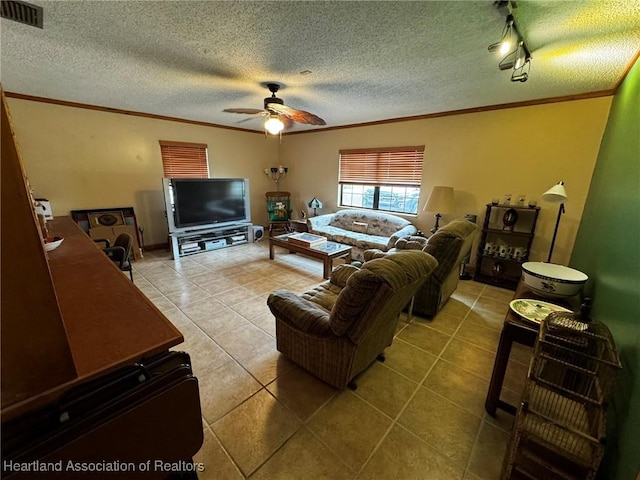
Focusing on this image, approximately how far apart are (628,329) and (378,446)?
1.42 metres

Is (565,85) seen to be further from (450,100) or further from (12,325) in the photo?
(12,325)

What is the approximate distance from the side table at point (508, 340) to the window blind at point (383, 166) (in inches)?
122

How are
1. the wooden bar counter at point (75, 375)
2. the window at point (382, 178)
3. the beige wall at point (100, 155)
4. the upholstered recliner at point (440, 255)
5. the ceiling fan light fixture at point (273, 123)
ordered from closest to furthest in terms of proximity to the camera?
the wooden bar counter at point (75, 375)
the upholstered recliner at point (440, 255)
the ceiling fan light fixture at point (273, 123)
the beige wall at point (100, 155)
the window at point (382, 178)

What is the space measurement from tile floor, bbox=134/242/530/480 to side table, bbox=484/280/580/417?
0.10 metres

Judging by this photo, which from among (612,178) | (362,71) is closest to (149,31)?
(362,71)

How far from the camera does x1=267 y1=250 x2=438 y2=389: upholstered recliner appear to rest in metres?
1.42

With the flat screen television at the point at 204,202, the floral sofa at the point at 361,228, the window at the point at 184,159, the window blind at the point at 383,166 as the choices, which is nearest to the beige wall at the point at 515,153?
the window blind at the point at 383,166

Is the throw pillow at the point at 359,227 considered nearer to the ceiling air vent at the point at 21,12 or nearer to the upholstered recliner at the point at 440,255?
the upholstered recliner at the point at 440,255

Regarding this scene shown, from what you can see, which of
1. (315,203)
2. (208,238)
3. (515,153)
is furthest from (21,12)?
(515,153)

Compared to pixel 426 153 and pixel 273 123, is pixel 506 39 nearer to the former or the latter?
pixel 273 123

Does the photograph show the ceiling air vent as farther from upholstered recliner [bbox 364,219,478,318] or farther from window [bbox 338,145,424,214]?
window [bbox 338,145,424,214]

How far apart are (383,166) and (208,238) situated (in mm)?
3612

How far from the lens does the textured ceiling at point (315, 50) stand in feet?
5.15

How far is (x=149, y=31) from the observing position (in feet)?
5.98
